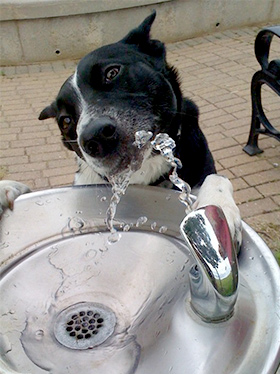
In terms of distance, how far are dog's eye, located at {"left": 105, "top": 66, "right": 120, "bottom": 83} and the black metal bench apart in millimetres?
1984

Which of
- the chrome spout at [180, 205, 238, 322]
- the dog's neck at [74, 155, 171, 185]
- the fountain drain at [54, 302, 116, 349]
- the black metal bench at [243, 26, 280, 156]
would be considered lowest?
the black metal bench at [243, 26, 280, 156]

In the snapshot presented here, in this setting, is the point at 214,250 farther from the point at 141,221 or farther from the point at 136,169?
the point at 136,169

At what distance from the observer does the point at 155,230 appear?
5.12 feet

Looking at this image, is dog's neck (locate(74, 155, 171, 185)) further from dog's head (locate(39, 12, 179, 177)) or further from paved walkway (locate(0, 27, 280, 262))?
paved walkway (locate(0, 27, 280, 262))

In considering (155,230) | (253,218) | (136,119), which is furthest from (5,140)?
(155,230)

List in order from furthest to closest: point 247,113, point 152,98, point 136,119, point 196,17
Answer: point 196,17
point 247,113
point 152,98
point 136,119

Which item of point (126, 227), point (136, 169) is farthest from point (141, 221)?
point (136, 169)

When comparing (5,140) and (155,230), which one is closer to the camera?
(155,230)

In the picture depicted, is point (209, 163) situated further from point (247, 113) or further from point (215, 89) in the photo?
point (215, 89)

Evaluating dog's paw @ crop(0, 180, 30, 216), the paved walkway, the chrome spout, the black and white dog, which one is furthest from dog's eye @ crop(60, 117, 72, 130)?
the paved walkway

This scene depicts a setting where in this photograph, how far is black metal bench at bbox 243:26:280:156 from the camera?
3.87m

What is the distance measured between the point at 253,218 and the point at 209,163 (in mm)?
875

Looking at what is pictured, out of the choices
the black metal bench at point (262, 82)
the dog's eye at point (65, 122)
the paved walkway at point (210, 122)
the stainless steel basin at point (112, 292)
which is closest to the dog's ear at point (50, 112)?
the dog's eye at point (65, 122)

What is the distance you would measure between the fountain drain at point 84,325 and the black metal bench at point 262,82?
9.44ft
